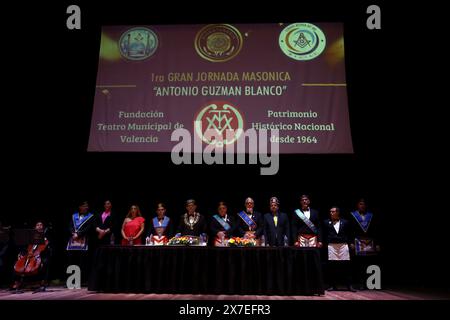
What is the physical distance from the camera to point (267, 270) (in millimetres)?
4395

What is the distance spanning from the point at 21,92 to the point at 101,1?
2.12m

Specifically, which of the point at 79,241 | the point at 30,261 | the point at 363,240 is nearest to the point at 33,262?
the point at 30,261

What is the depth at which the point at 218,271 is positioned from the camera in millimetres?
4387

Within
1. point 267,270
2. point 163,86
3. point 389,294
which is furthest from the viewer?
point 163,86

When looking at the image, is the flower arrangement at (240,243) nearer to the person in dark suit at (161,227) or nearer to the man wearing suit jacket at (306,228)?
the man wearing suit jacket at (306,228)

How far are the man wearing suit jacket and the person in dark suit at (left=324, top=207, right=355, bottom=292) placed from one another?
20 cm

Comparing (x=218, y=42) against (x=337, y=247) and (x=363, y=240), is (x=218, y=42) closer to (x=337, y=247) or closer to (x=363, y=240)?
(x=337, y=247)

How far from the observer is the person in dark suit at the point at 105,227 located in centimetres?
567

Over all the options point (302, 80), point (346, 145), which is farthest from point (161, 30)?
point (346, 145)

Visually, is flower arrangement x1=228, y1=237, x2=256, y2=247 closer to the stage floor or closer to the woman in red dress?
the stage floor

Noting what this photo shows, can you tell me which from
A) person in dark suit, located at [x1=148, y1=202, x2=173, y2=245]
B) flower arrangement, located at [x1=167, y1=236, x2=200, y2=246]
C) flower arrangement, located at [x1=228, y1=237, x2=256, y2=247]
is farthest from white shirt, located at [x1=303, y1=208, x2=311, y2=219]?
person in dark suit, located at [x1=148, y1=202, x2=173, y2=245]

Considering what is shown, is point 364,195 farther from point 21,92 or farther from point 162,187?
point 21,92

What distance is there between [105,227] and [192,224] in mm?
1378

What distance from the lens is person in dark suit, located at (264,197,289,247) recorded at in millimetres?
5387
